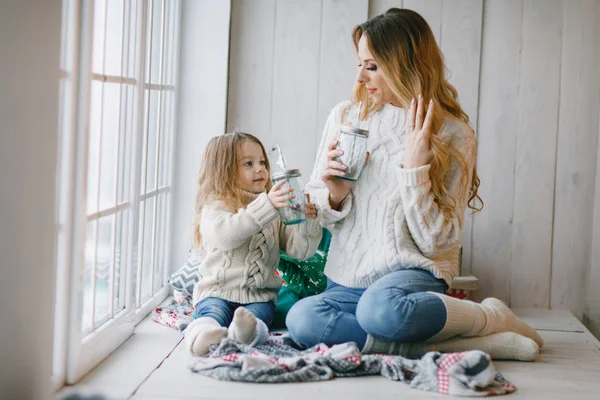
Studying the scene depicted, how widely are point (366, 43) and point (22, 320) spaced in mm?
1328

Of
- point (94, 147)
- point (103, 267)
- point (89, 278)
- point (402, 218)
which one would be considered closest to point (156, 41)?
point (94, 147)

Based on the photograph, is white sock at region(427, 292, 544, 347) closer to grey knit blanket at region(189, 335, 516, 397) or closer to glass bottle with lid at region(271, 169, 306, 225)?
grey knit blanket at region(189, 335, 516, 397)

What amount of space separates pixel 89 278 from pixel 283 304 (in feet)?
2.52

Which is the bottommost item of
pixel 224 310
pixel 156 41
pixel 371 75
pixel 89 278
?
pixel 224 310

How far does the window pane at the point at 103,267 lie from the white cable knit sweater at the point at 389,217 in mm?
627

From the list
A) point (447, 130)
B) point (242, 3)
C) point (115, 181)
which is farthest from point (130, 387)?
point (242, 3)

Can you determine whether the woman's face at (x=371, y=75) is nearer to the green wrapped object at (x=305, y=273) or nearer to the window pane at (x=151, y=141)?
the green wrapped object at (x=305, y=273)

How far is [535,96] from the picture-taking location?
3426 mm

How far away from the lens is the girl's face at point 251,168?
2719 millimetres

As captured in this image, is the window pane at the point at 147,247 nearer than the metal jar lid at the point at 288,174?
No

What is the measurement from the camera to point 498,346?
95.4 inches

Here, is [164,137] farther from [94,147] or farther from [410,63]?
[410,63]

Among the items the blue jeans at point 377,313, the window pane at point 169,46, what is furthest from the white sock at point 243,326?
the window pane at point 169,46

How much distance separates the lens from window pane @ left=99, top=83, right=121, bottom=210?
239 cm
